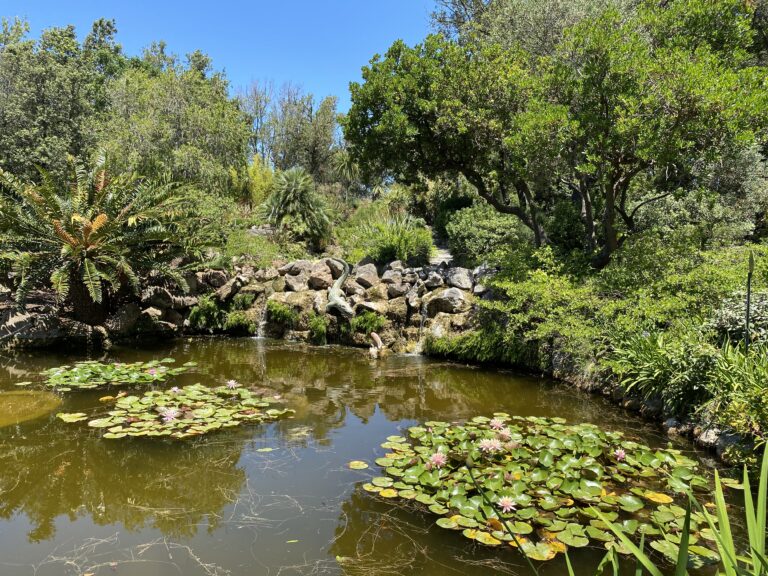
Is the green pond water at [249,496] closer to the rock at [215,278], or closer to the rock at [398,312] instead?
the rock at [398,312]

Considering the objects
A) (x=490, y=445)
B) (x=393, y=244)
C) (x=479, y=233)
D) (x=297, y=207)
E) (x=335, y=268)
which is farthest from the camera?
(x=297, y=207)

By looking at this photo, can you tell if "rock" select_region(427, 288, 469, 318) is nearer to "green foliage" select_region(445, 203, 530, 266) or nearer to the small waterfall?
"green foliage" select_region(445, 203, 530, 266)

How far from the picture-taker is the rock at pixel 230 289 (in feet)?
39.7

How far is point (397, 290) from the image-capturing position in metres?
11.4

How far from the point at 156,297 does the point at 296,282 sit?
3133mm

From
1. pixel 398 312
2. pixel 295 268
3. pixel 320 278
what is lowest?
pixel 398 312

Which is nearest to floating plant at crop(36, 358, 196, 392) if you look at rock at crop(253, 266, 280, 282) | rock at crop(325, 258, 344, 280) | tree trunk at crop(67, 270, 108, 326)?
tree trunk at crop(67, 270, 108, 326)

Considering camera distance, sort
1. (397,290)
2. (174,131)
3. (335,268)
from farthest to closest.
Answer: (174,131), (335,268), (397,290)

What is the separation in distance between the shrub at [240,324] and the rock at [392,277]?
3.23 meters

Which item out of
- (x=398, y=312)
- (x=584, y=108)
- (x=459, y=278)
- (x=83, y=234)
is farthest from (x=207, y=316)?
(x=584, y=108)

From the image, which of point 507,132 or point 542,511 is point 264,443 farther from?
point 507,132

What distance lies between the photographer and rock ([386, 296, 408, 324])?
10.9 m

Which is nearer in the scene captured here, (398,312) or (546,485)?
(546,485)

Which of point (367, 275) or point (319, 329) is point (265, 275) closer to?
point (319, 329)
